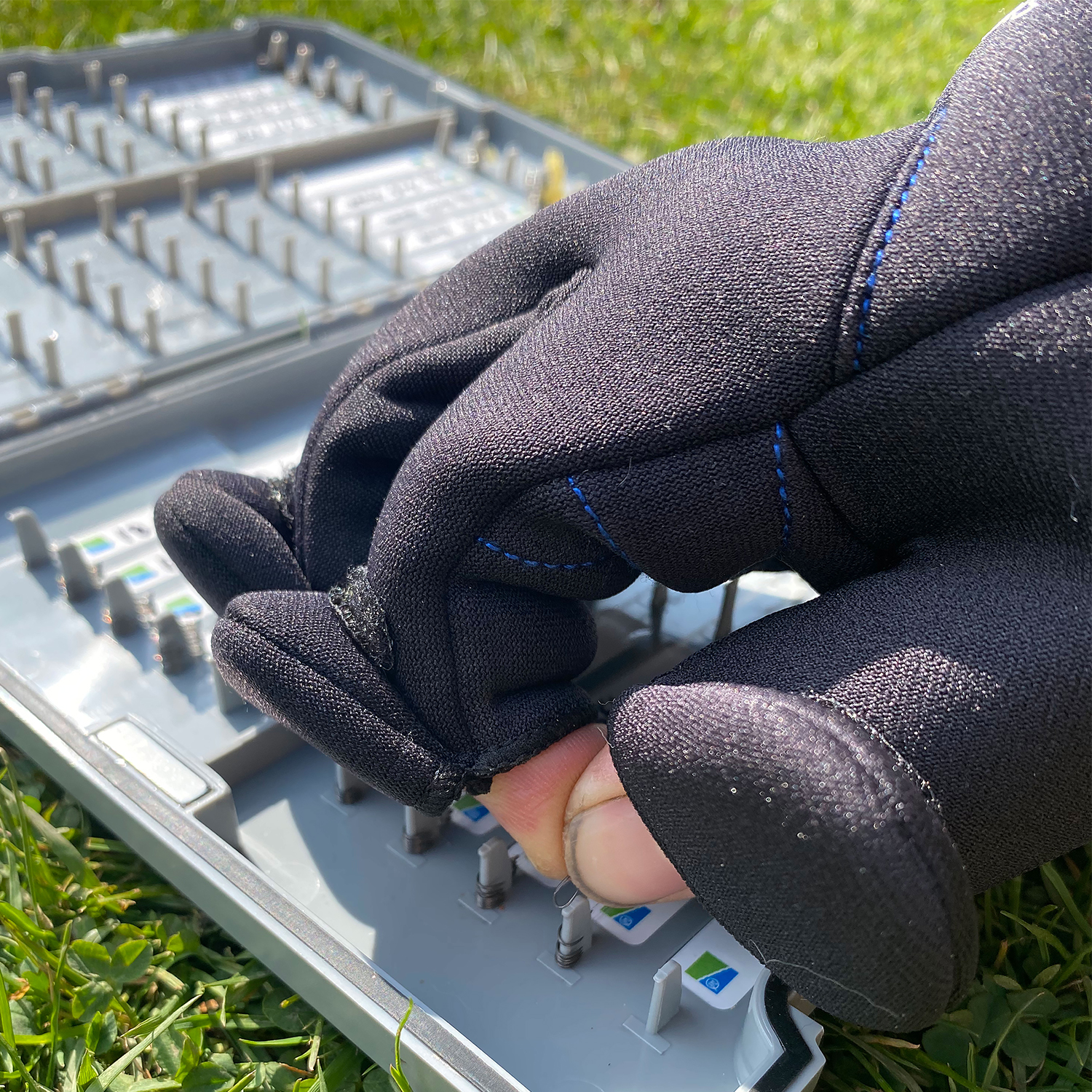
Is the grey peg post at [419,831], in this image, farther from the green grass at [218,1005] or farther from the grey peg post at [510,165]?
the grey peg post at [510,165]

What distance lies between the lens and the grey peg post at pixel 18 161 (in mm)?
1729

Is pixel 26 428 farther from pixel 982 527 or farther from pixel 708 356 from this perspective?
pixel 982 527

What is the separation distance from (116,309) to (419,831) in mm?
844

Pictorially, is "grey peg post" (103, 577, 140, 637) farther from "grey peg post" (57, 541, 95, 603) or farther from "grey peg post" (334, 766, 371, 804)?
"grey peg post" (334, 766, 371, 804)

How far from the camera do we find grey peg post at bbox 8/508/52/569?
3.82 ft

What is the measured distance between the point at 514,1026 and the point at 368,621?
0.32m

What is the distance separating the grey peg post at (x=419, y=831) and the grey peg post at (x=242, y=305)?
787mm

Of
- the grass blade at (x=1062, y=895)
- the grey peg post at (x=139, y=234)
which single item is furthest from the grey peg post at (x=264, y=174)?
the grass blade at (x=1062, y=895)

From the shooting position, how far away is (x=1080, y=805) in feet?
2.27

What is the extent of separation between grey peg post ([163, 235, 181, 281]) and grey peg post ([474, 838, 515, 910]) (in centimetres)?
99

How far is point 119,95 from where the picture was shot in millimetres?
1960

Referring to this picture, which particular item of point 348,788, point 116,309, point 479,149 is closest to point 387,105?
point 479,149

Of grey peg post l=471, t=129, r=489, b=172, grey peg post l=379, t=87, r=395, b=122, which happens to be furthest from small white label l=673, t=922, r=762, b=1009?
grey peg post l=379, t=87, r=395, b=122

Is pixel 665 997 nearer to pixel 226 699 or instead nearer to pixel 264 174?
pixel 226 699
